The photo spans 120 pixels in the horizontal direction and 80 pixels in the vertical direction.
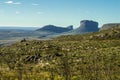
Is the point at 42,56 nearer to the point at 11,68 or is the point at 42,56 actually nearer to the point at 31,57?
the point at 31,57

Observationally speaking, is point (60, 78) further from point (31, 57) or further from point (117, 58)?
point (31, 57)

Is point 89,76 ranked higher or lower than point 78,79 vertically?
higher

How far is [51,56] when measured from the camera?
151500 millimetres

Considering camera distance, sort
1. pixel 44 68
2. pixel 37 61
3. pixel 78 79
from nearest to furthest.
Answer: pixel 78 79
pixel 44 68
pixel 37 61

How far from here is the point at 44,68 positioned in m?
118

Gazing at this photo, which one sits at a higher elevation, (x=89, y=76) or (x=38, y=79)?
(x=89, y=76)

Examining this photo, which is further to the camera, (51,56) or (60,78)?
(51,56)

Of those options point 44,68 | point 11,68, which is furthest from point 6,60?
point 44,68

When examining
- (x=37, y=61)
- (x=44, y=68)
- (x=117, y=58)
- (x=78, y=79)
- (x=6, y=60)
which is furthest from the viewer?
(x=37, y=61)

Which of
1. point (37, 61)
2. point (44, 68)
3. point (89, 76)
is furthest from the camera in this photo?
point (37, 61)

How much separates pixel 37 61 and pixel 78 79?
67.0m

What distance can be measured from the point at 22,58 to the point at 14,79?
69501mm

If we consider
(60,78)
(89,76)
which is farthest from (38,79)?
(89,76)

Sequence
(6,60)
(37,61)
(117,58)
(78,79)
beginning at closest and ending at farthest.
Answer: (78,79) < (6,60) < (117,58) < (37,61)
